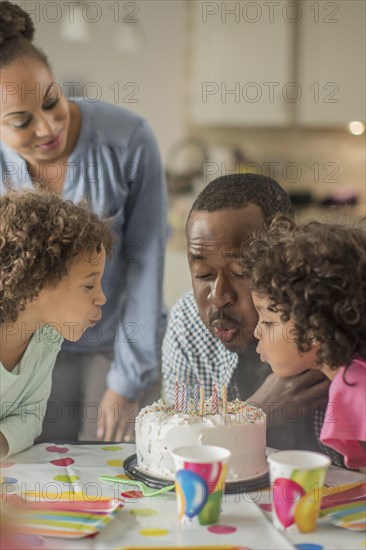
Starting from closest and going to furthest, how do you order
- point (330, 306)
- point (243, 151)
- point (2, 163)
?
point (330, 306) → point (2, 163) → point (243, 151)

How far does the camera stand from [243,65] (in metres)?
3.03

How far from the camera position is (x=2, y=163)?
57.6 inches

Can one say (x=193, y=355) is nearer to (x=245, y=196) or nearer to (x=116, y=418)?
(x=116, y=418)

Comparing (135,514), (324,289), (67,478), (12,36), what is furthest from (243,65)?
(135,514)

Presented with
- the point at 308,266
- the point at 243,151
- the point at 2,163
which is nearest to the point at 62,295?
the point at 2,163

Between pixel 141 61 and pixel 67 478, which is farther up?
pixel 141 61

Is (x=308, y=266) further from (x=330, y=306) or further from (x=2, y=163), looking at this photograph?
(x=2, y=163)

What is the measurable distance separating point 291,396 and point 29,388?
0.44 m

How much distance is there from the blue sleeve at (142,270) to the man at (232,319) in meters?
0.10

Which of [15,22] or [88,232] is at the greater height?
[15,22]

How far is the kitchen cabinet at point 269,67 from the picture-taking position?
277cm

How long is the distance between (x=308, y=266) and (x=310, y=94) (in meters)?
2.08

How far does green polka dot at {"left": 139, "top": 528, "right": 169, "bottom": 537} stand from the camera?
2.95 feet

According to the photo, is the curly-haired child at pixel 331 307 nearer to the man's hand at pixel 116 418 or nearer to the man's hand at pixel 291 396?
the man's hand at pixel 291 396
